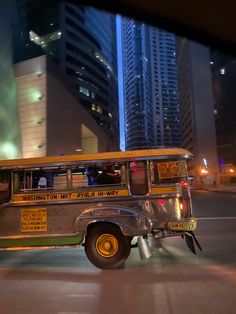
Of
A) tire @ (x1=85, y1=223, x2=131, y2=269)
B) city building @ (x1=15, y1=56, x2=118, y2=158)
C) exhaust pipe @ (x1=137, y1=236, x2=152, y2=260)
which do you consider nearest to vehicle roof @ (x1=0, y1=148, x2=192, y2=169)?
tire @ (x1=85, y1=223, x2=131, y2=269)

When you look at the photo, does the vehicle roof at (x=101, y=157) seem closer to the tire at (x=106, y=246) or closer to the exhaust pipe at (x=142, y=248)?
the tire at (x=106, y=246)

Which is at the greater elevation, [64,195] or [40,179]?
[40,179]

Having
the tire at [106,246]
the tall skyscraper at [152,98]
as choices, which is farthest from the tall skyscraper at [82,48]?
the tire at [106,246]

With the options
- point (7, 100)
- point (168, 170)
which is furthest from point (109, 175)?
point (7, 100)

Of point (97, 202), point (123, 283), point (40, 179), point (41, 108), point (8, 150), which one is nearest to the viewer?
point (123, 283)

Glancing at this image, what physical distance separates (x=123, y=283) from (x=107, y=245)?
145cm

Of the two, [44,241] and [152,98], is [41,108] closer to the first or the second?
[44,241]

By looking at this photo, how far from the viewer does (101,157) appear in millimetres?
8508

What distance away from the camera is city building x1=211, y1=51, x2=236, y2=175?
85688 mm

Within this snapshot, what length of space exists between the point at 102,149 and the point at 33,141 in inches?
984

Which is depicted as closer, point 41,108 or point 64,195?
point 64,195

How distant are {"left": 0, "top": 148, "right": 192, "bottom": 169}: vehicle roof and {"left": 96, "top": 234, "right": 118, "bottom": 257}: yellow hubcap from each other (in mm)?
1486

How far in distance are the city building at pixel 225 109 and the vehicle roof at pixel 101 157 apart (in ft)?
249

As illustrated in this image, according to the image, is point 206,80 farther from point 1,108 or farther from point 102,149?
point 1,108
